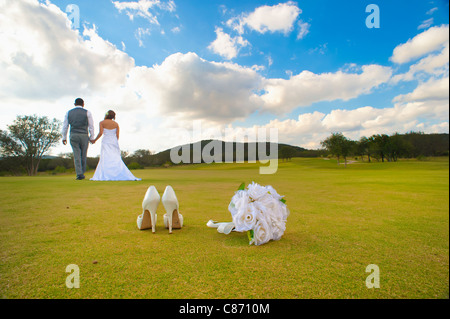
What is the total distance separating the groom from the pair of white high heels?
6.11 metres

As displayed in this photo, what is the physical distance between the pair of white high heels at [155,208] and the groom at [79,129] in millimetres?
6112

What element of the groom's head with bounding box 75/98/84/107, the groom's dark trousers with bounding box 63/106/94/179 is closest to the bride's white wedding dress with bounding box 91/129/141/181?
the groom's dark trousers with bounding box 63/106/94/179

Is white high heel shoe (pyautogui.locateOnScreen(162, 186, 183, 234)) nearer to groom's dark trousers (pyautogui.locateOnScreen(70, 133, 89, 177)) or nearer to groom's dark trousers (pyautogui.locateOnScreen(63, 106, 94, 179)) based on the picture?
groom's dark trousers (pyautogui.locateOnScreen(63, 106, 94, 179))

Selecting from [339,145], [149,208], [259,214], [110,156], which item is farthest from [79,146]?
[339,145]

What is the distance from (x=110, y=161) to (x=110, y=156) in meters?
0.28

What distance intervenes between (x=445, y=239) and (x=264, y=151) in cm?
6596

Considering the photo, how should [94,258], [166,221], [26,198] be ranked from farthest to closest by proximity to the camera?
[26,198]
[166,221]
[94,258]

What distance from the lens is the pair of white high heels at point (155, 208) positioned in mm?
3880

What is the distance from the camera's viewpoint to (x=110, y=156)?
12.3 m

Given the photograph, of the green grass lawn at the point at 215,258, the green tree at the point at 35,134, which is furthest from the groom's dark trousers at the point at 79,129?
the green tree at the point at 35,134

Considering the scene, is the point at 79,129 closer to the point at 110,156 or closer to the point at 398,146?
the point at 110,156
